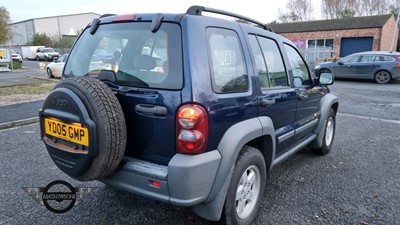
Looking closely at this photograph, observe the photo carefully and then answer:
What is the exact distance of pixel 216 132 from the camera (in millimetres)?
2277

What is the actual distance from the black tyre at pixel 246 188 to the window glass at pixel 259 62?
66 centimetres

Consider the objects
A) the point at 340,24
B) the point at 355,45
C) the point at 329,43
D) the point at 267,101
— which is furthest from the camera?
the point at 329,43

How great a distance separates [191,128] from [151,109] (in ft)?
1.13

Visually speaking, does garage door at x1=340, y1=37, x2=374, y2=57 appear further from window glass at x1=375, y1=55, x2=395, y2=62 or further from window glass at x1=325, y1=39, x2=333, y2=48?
window glass at x1=375, y1=55, x2=395, y2=62

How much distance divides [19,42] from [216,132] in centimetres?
8196

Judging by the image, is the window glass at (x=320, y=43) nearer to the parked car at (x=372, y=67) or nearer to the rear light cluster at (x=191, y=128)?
the parked car at (x=372, y=67)

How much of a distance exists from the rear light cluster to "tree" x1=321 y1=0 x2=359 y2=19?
163ft

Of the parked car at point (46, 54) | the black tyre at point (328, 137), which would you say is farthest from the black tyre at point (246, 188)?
the parked car at point (46, 54)

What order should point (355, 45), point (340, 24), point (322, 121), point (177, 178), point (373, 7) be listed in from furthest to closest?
point (373, 7) → point (340, 24) → point (355, 45) → point (322, 121) → point (177, 178)

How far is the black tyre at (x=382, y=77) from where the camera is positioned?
568 inches

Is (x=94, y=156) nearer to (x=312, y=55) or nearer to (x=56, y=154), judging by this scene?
(x=56, y=154)

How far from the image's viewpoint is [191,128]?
2158 millimetres

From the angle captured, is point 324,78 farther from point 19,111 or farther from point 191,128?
point 19,111

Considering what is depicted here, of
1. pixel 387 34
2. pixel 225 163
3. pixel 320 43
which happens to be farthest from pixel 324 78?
pixel 387 34
